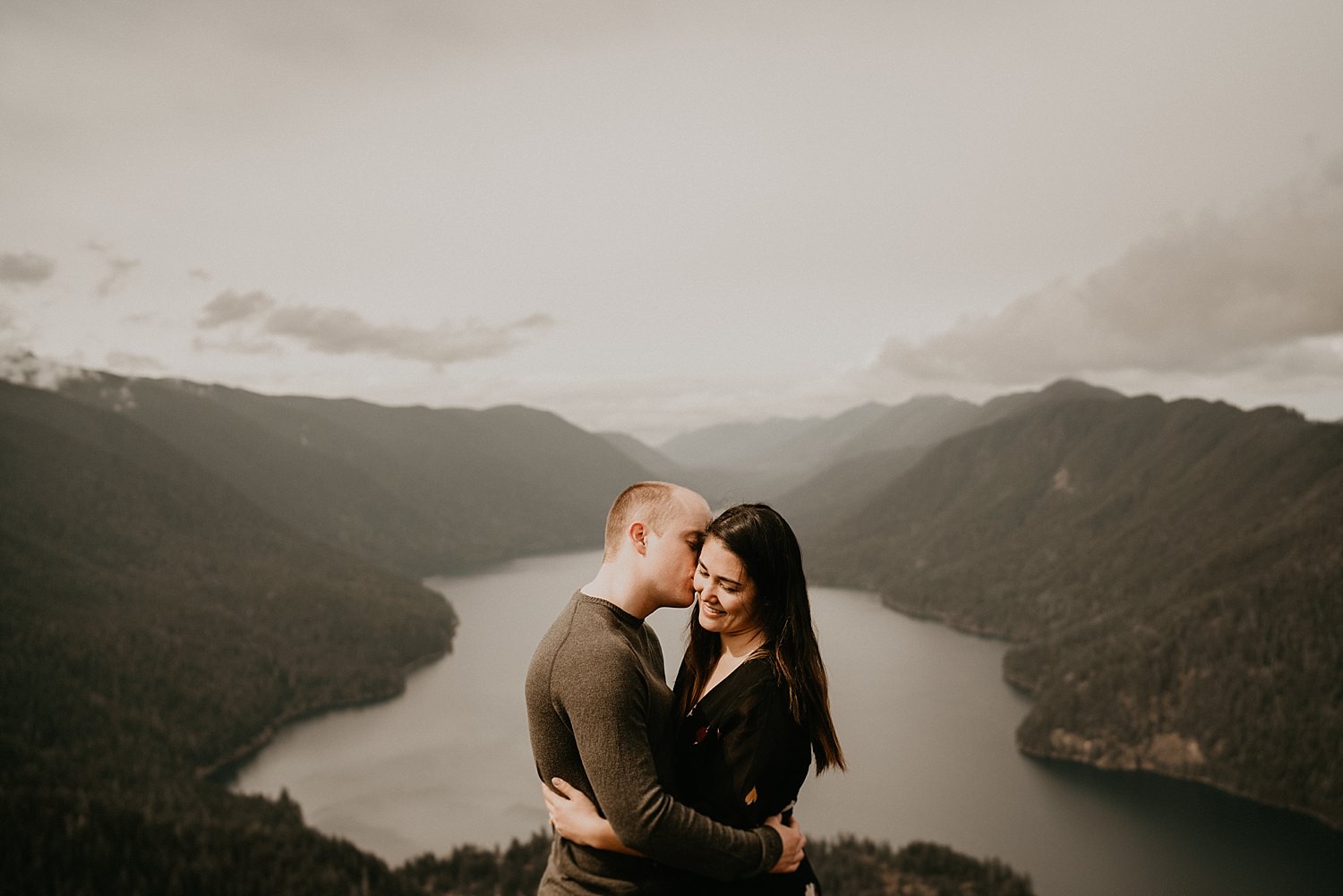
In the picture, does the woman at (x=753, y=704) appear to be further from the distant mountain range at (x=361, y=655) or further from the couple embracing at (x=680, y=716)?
the distant mountain range at (x=361, y=655)

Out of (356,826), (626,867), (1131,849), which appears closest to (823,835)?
(1131,849)

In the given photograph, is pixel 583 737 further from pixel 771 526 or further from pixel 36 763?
pixel 36 763

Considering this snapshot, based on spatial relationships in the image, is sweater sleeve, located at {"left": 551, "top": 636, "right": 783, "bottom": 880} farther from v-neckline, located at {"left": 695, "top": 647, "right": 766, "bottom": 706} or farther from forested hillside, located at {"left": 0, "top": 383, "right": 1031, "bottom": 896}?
forested hillside, located at {"left": 0, "top": 383, "right": 1031, "bottom": 896}

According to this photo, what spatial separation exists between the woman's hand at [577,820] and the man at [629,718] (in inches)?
2.1

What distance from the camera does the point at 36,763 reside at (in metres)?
97.1

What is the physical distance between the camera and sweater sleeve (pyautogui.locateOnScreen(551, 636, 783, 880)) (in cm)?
385

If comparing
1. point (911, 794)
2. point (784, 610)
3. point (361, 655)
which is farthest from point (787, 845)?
point (361, 655)

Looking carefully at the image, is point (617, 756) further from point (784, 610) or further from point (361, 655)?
point (361, 655)

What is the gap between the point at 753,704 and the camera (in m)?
4.34

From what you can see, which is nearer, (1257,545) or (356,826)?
(356,826)

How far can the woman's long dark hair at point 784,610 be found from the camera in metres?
4.42

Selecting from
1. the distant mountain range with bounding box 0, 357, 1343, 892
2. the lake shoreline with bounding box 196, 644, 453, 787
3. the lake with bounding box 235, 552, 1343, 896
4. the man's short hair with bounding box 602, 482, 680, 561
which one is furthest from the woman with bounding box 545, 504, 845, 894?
the lake shoreline with bounding box 196, 644, 453, 787

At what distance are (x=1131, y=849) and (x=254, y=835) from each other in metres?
74.6

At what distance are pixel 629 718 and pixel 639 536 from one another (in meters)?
0.97
